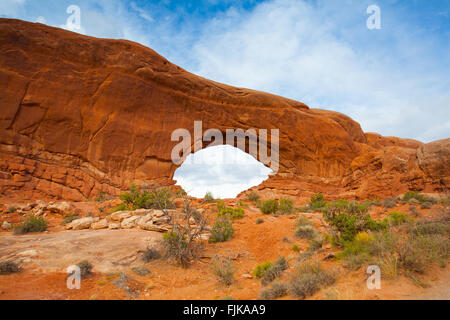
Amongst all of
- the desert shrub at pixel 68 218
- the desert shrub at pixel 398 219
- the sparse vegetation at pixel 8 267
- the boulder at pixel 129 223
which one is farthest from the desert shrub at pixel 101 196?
the desert shrub at pixel 398 219

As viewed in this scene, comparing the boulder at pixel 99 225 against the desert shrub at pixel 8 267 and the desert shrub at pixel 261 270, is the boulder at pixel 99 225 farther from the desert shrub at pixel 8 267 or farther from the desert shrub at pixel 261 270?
the desert shrub at pixel 261 270

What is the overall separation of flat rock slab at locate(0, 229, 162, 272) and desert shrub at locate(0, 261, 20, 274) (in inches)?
6.6

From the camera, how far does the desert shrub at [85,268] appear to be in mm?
4586

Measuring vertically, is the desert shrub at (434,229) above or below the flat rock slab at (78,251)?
above

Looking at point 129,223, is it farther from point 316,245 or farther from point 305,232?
point 316,245

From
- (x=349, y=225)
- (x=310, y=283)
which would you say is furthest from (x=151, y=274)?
(x=349, y=225)

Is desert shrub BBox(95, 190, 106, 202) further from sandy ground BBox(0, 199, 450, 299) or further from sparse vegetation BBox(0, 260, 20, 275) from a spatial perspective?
sparse vegetation BBox(0, 260, 20, 275)

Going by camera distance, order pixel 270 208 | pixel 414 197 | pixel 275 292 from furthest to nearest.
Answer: pixel 414 197 → pixel 270 208 → pixel 275 292

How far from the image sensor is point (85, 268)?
466cm

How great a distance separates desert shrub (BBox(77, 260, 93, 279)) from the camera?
4.59m

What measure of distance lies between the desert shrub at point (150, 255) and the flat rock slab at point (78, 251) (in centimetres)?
12

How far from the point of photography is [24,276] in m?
4.37
